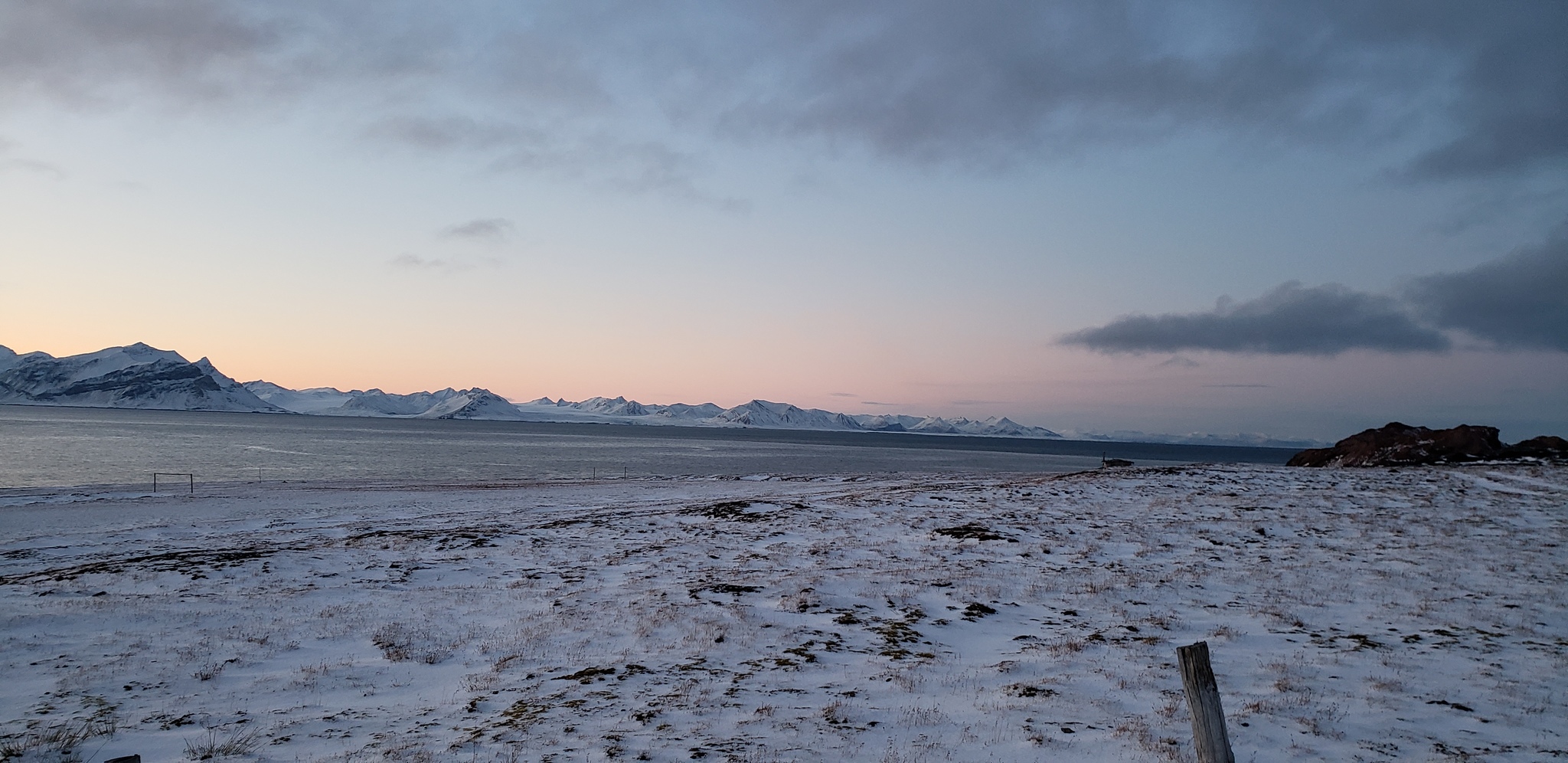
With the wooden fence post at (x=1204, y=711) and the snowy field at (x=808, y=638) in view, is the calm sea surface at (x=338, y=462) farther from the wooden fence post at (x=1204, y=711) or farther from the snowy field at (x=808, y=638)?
the wooden fence post at (x=1204, y=711)

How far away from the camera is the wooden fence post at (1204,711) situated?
5.78 metres

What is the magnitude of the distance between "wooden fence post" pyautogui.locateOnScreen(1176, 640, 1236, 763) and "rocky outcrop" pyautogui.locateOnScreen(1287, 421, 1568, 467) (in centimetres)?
4724

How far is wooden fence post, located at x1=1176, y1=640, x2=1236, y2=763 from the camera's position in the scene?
5777 millimetres

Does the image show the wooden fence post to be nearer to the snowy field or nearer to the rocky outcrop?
the snowy field

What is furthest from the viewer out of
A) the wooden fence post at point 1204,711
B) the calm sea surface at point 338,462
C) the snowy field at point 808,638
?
the calm sea surface at point 338,462

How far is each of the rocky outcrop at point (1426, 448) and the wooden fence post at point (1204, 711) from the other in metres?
47.2

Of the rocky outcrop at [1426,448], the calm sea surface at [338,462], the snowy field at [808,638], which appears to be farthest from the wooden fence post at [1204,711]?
the calm sea surface at [338,462]

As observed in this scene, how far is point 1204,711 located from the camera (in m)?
5.89

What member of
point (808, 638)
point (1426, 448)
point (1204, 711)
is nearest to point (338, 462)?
point (808, 638)

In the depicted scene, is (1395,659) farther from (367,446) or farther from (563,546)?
(367,446)

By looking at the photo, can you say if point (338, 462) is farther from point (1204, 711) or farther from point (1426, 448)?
point (1426, 448)

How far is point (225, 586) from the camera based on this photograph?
16.0 metres

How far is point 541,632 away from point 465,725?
13.3 feet

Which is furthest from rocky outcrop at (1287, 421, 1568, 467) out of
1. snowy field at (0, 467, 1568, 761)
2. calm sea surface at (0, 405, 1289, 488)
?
calm sea surface at (0, 405, 1289, 488)
